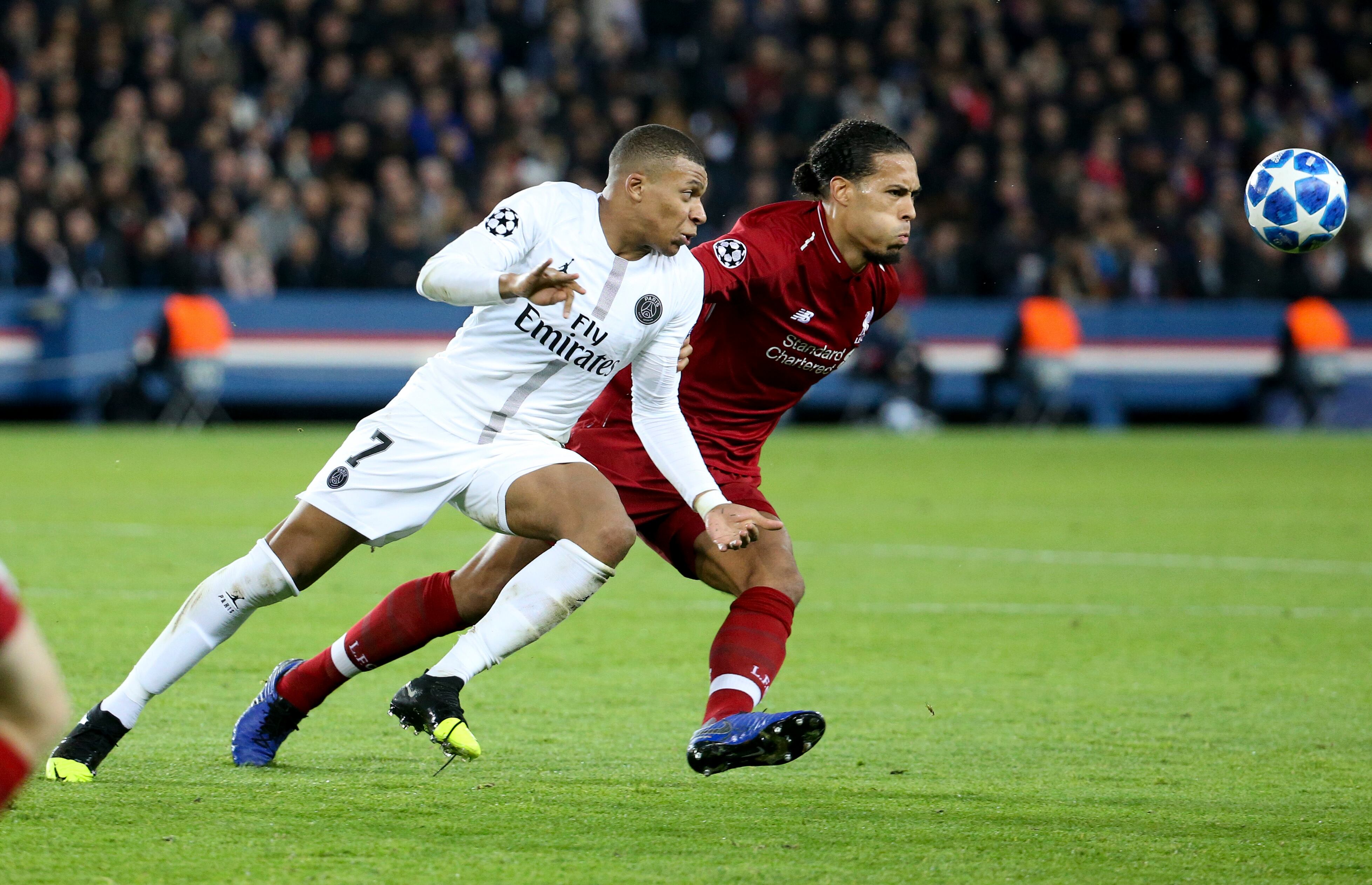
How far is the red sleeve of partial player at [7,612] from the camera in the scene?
256 centimetres

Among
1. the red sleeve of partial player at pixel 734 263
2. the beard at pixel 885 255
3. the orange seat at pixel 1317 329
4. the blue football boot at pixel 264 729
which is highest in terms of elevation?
the orange seat at pixel 1317 329

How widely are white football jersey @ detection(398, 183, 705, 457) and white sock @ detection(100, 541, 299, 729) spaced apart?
61 centimetres

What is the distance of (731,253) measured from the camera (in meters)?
5.55

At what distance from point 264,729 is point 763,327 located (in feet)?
6.14

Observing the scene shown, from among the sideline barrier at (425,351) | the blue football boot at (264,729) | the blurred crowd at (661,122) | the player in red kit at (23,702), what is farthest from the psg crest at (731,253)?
A: the blurred crowd at (661,122)

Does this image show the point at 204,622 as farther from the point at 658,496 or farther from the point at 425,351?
the point at 425,351

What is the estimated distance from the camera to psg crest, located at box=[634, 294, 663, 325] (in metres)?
5.16

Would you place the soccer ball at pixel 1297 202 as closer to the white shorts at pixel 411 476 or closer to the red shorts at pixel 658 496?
the red shorts at pixel 658 496

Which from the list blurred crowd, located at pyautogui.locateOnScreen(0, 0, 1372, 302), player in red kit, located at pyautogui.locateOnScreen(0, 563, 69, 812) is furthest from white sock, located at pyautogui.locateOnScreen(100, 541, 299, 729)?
blurred crowd, located at pyautogui.locateOnScreen(0, 0, 1372, 302)

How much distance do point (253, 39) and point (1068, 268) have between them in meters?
9.26

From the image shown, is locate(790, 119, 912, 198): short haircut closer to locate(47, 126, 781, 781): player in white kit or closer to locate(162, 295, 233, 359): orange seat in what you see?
locate(47, 126, 781, 781): player in white kit

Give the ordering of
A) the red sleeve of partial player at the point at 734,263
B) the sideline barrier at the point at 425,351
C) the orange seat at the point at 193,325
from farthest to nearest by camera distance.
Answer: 1. the sideline barrier at the point at 425,351
2. the orange seat at the point at 193,325
3. the red sleeve of partial player at the point at 734,263

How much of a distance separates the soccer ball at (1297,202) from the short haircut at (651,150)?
233 cm

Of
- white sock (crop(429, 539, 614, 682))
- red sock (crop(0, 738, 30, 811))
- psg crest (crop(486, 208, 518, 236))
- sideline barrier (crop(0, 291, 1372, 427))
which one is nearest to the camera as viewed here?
red sock (crop(0, 738, 30, 811))
